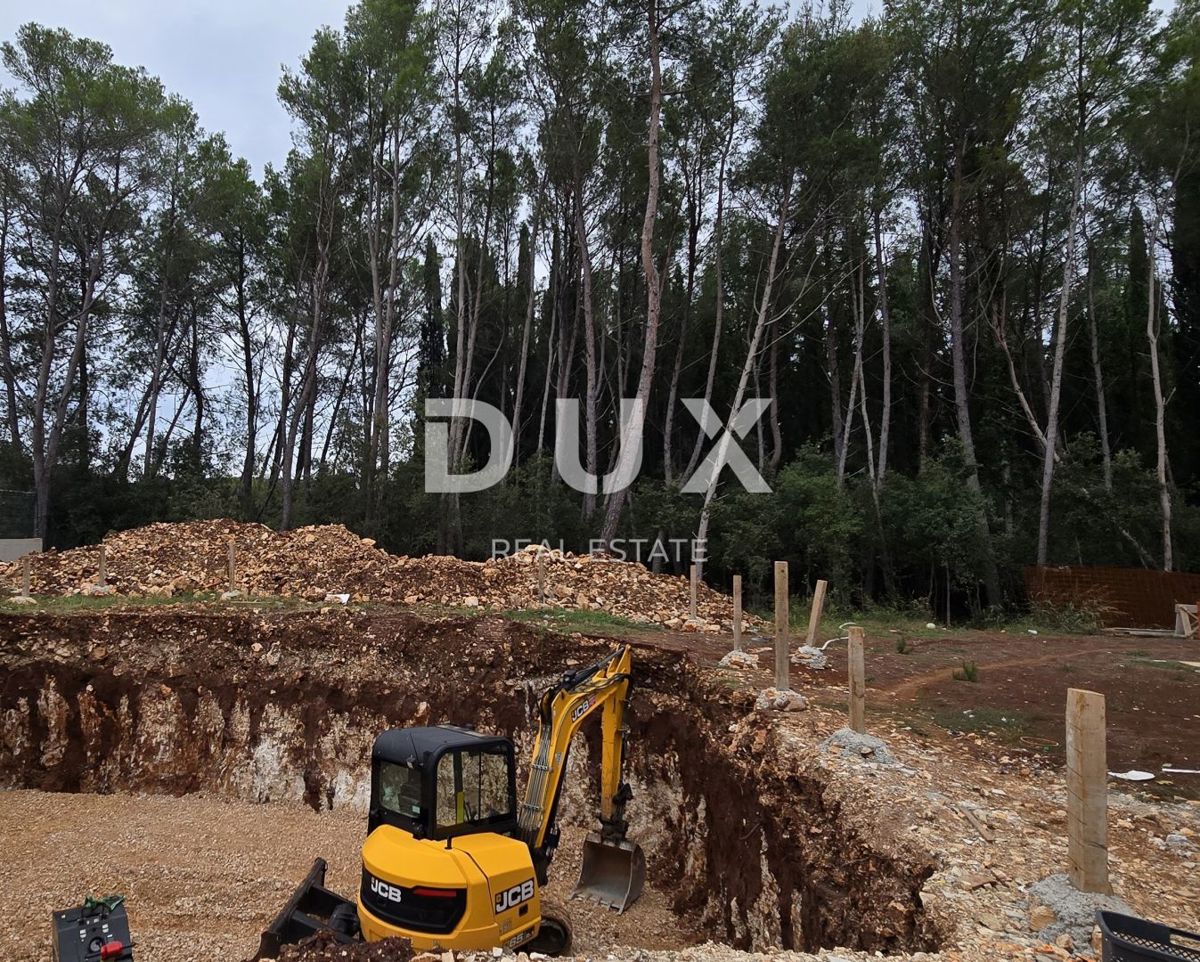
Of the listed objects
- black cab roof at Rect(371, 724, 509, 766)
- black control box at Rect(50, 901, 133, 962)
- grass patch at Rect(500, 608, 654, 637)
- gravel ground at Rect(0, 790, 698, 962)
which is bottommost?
gravel ground at Rect(0, 790, 698, 962)

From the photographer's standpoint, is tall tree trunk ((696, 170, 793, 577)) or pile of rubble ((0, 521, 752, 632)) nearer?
pile of rubble ((0, 521, 752, 632))

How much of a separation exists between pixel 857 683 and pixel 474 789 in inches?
127

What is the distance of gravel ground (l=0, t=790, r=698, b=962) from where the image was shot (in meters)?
6.36

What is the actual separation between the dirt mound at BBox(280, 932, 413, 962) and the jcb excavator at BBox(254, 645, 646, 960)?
50cm

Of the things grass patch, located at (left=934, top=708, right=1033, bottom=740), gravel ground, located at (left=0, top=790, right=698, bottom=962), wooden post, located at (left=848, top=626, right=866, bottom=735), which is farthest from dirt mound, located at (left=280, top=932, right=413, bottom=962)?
grass patch, located at (left=934, top=708, right=1033, bottom=740)

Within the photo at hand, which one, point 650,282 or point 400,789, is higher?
point 650,282

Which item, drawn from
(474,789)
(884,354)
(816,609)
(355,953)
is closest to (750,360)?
(884,354)

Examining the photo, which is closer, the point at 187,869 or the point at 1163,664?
the point at 187,869

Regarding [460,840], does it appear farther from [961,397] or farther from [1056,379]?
[961,397]

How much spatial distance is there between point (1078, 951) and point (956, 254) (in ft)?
62.7

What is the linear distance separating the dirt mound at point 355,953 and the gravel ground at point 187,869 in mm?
2782

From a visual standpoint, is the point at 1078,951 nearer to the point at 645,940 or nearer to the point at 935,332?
the point at 645,940

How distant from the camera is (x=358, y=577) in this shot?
47.4ft

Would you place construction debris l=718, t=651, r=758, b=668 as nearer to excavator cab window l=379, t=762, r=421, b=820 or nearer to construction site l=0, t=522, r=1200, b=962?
construction site l=0, t=522, r=1200, b=962
